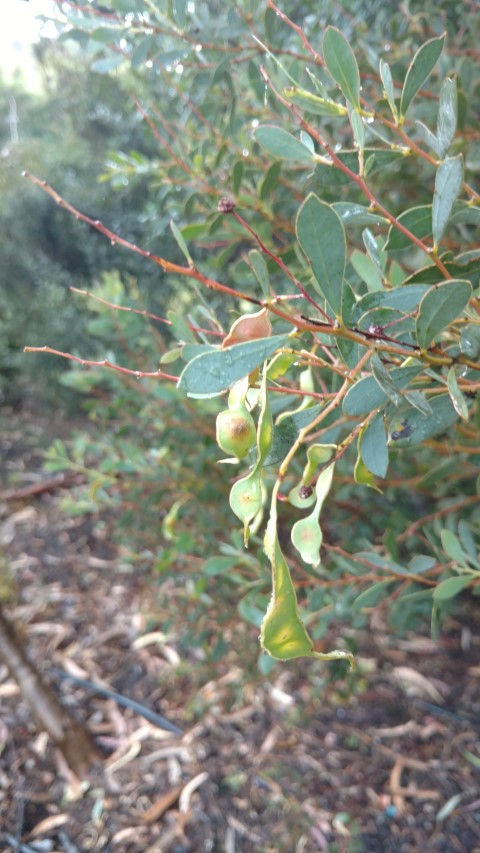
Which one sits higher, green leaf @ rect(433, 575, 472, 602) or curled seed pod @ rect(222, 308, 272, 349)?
curled seed pod @ rect(222, 308, 272, 349)

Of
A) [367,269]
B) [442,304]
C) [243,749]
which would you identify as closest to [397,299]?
[442,304]

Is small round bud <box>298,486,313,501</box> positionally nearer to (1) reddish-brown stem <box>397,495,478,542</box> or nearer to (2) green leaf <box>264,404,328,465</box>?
(2) green leaf <box>264,404,328,465</box>

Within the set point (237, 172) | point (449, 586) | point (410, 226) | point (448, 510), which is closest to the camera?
point (410, 226)

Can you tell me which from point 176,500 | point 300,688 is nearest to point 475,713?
point 300,688

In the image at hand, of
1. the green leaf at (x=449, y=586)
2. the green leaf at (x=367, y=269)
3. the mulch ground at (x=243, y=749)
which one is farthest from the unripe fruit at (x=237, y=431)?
the mulch ground at (x=243, y=749)

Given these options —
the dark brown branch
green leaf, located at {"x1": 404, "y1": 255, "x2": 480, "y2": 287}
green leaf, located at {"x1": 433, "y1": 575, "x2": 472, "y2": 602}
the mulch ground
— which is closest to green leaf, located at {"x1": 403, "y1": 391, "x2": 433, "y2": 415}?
green leaf, located at {"x1": 404, "y1": 255, "x2": 480, "y2": 287}

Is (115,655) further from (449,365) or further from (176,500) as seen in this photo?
(449,365)

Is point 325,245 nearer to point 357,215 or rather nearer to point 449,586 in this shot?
point 357,215
